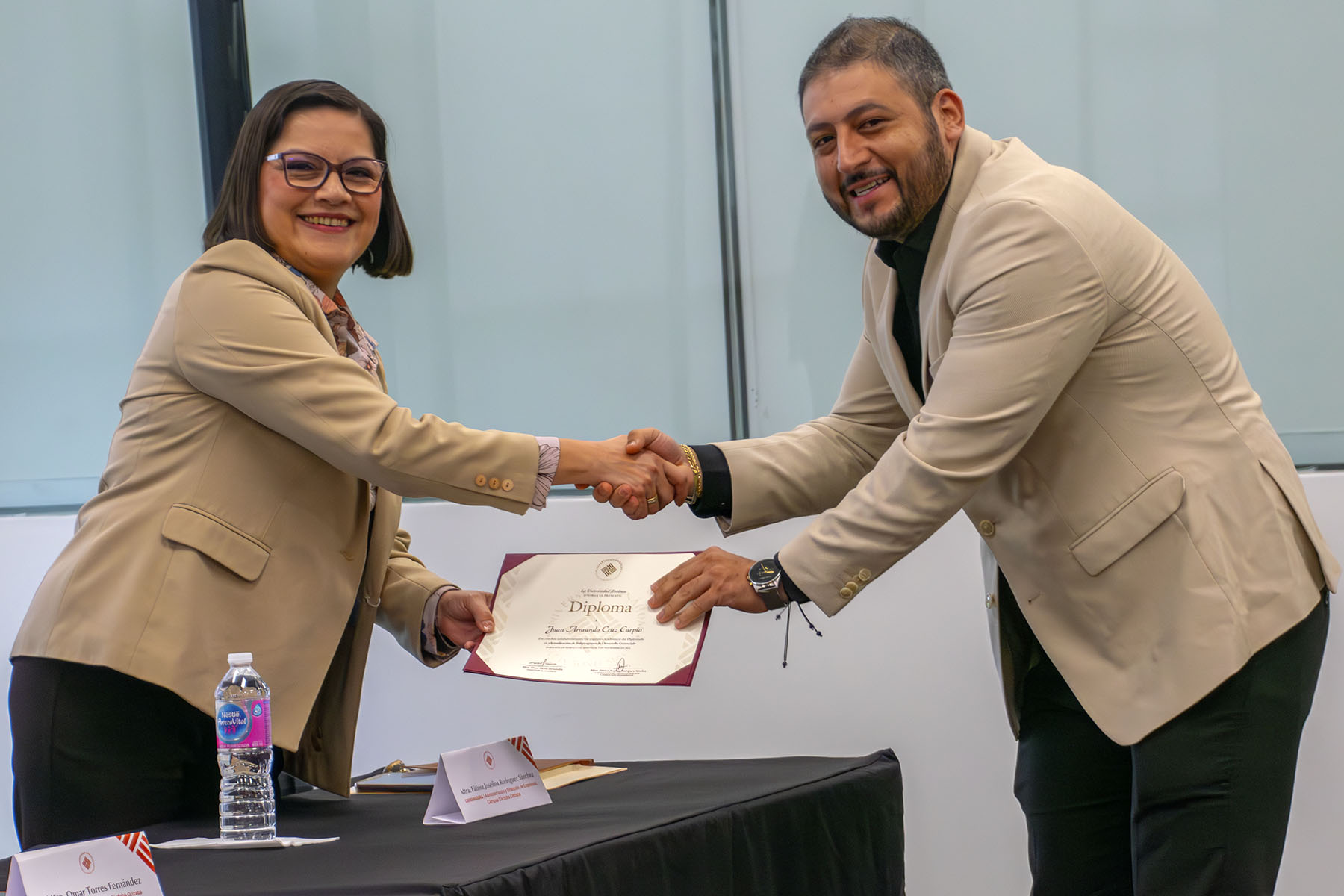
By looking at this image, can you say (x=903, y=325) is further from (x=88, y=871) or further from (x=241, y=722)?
(x=88, y=871)

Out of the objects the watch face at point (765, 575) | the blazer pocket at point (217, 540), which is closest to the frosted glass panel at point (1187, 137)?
the watch face at point (765, 575)

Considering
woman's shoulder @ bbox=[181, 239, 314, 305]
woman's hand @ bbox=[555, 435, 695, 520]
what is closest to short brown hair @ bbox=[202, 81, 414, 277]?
woman's shoulder @ bbox=[181, 239, 314, 305]

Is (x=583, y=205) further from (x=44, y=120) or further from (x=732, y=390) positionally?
(x=44, y=120)

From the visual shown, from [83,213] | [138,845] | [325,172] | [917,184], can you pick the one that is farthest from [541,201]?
[138,845]

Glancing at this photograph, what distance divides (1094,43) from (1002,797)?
6.37 feet

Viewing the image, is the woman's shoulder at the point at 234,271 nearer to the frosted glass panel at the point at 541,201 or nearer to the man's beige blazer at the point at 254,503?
the man's beige blazer at the point at 254,503

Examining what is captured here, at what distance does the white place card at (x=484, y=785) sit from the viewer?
159 cm

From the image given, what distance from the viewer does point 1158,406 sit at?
1.71m

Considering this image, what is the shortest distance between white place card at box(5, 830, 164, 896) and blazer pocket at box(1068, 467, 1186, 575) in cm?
123

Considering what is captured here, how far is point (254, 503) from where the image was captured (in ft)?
5.79

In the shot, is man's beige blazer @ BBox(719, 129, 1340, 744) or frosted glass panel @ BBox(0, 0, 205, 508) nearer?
man's beige blazer @ BBox(719, 129, 1340, 744)

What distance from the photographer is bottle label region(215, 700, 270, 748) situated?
4.83 ft

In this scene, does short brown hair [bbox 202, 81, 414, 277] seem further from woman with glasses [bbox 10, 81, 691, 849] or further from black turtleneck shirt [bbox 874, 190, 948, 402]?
black turtleneck shirt [bbox 874, 190, 948, 402]

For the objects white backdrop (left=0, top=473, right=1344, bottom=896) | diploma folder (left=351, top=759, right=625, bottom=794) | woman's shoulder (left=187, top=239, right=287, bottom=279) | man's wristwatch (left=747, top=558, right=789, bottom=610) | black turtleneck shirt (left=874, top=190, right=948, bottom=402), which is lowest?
white backdrop (left=0, top=473, right=1344, bottom=896)
